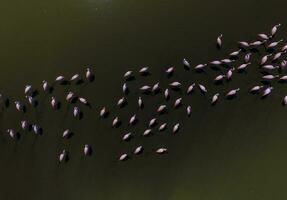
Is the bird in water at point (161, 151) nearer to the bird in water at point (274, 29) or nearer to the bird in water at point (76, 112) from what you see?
the bird in water at point (76, 112)

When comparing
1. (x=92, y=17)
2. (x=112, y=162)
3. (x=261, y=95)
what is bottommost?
(x=112, y=162)

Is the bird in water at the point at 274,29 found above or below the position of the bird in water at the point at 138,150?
above

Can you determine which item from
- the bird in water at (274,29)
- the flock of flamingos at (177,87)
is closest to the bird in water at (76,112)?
the flock of flamingos at (177,87)

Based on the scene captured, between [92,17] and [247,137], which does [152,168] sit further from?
[92,17]

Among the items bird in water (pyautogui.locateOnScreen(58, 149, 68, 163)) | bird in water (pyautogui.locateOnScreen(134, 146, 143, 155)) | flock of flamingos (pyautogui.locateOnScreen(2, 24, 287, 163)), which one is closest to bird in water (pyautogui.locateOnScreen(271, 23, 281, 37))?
flock of flamingos (pyautogui.locateOnScreen(2, 24, 287, 163))

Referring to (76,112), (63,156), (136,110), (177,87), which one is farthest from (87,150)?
(177,87)

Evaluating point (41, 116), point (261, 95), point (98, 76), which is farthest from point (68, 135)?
point (261, 95)
